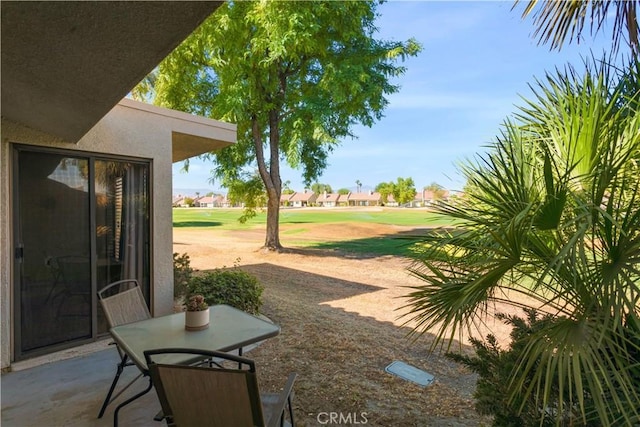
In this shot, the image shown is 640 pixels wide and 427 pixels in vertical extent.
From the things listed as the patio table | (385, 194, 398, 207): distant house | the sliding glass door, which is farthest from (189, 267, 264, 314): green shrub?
(385, 194, 398, 207): distant house

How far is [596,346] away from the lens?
4.73 ft

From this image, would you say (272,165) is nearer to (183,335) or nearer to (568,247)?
(183,335)

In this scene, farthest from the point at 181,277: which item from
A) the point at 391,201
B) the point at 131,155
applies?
the point at 391,201

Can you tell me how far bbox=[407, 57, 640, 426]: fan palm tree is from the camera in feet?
4.87

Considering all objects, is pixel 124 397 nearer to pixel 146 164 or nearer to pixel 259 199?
pixel 146 164

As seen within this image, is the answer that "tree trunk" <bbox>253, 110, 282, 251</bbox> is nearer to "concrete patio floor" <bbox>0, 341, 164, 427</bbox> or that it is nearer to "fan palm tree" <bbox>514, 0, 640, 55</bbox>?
"concrete patio floor" <bbox>0, 341, 164, 427</bbox>

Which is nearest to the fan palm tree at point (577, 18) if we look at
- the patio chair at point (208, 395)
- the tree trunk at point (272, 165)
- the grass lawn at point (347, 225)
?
the grass lawn at point (347, 225)

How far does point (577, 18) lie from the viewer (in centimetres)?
358

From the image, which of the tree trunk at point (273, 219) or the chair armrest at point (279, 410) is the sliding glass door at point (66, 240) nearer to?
the chair armrest at point (279, 410)

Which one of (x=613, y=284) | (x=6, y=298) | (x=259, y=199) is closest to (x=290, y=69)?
(x=259, y=199)

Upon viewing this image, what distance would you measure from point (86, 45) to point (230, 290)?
12.4ft

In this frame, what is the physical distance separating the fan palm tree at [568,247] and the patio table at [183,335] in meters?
1.24

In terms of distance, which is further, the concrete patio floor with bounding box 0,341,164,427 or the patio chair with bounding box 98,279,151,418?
the patio chair with bounding box 98,279,151,418

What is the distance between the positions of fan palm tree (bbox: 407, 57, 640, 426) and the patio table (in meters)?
1.24
